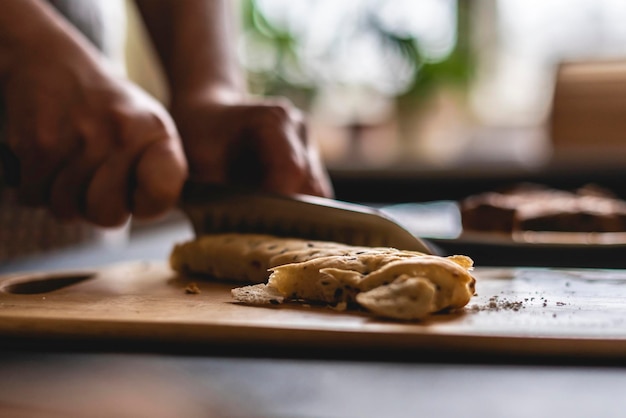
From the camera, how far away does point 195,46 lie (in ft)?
5.00

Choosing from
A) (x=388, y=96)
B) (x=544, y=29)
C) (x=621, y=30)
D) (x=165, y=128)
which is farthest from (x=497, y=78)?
(x=165, y=128)

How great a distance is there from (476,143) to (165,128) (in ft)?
14.6

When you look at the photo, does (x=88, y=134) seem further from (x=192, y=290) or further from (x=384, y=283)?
(x=384, y=283)

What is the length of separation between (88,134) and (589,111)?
264 centimetres

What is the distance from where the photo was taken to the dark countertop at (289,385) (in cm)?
47

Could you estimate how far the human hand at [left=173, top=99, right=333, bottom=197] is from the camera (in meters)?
1.19

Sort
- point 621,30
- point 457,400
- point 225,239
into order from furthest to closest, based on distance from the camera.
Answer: point 621,30
point 225,239
point 457,400

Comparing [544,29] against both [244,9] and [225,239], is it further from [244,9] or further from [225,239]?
[225,239]

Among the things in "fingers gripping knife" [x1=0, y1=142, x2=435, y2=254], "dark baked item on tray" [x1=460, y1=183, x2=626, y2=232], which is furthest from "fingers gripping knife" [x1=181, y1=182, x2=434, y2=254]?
"dark baked item on tray" [x1=460, y1=183, x2=626, y2=232]

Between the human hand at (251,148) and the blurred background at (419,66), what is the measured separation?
2.69m

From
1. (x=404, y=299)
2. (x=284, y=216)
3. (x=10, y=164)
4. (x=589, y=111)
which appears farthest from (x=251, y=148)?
(x=589, y=111)

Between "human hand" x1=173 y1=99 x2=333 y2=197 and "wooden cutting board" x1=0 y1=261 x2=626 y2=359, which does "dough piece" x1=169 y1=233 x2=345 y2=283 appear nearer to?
"wooden cutting board" x1=0 y1=261 x2=626 y2=359

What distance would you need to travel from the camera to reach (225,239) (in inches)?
38.3

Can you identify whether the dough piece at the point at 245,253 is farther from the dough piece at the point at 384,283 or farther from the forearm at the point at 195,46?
the forearm at the point at 195,46
